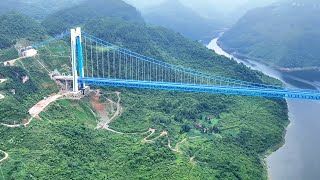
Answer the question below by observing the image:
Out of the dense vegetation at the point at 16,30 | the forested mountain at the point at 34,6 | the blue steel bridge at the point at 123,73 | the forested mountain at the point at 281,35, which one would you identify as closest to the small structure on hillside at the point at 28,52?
the blue steel bridge at the point at 123,73

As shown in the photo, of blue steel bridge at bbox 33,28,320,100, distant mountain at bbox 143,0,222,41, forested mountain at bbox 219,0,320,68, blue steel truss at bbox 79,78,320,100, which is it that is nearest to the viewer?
blue steel truss at bbox 79,78,320,100

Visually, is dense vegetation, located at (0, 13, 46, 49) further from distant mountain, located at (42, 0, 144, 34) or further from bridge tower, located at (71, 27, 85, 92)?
bridge tower, located at (71, 27, 85, 92)

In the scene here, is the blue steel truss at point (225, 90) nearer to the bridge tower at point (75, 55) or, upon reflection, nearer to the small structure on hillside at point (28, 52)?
the bridge tower at point (75, 55)

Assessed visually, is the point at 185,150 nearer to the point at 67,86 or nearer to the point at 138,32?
the point at 67,86

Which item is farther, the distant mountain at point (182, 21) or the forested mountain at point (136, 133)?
the distant mountain at point (182, 21)

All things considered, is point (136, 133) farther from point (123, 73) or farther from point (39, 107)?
Result: point (123, 73)

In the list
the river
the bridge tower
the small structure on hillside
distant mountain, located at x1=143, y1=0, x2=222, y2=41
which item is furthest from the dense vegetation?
distant mountain, located at x1=143, y1=0, x2=222, y2=41
